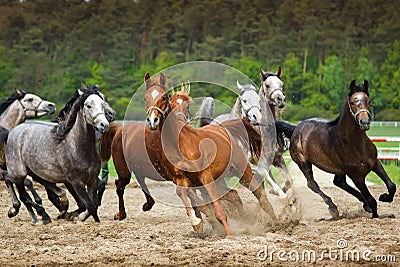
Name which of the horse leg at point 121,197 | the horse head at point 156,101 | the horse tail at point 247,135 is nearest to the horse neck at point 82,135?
the horse leg at point 121,197

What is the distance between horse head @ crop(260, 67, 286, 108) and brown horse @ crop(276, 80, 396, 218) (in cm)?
59

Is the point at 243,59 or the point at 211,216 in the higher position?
the point at 243,59

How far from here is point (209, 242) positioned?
253 inches

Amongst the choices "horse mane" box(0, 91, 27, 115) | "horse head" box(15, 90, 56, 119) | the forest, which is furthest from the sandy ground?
the forest

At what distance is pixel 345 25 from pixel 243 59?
12.3 meters

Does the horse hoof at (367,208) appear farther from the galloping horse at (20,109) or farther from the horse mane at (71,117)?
the galloping horse at (20,109)

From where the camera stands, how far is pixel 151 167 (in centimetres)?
826

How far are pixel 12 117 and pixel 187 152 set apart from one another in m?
4.64

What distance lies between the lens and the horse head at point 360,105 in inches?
302

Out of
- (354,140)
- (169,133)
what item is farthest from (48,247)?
(354,140)

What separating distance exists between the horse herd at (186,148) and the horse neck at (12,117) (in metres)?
0.02

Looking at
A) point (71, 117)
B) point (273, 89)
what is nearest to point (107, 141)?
point (71, 117)

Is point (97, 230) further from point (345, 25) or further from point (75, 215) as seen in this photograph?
point (345, 25)

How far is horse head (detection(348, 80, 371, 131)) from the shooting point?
7676 mm
